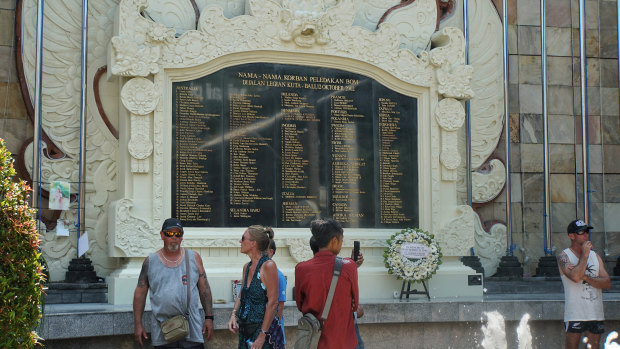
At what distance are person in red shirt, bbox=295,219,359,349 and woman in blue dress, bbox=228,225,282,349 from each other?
31.3 inches

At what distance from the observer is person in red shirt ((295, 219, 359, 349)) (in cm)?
670

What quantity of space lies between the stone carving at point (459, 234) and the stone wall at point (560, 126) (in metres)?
1.45

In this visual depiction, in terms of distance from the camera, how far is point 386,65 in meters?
13.0

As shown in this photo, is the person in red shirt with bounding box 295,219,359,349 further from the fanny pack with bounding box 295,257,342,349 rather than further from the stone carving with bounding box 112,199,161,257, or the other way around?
the stone carving with bounding box 112,199,161,257

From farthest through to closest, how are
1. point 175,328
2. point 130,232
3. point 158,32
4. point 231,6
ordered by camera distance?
point 231,6, point 158,32, point 130,232, point 175,328

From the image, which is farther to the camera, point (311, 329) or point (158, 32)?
point (158, 32)

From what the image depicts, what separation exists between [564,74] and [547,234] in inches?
120

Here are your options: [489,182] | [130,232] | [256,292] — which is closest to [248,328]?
[256,292]

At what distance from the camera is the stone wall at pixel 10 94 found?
11953 mm

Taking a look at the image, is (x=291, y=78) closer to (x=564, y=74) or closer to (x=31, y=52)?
(x=31, y=52)

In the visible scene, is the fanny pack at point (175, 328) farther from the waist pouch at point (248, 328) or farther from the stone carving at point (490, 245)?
the stone carving at point (490, 245)

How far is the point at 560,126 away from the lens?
49.1 feet

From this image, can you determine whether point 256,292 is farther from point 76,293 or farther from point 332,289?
point 76,293

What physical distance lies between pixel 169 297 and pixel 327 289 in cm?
242
